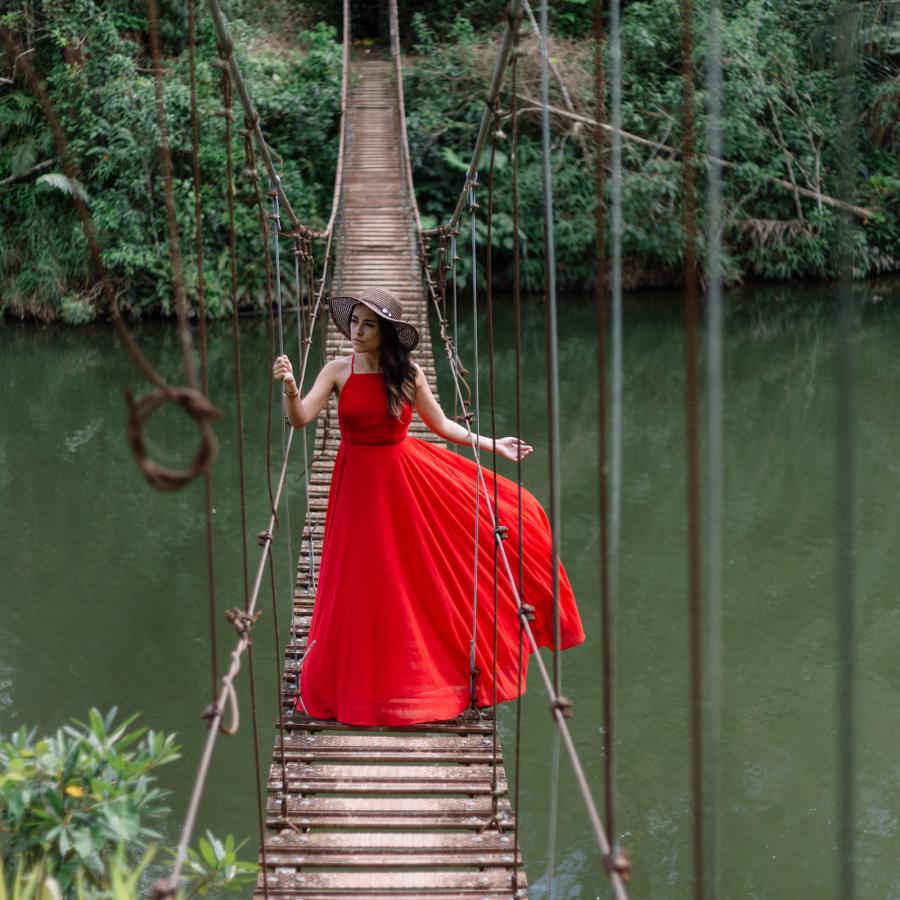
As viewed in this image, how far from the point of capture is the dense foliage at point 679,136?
948 cm

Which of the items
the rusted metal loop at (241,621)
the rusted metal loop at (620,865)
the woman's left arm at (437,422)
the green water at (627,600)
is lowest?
the green water at (627,600)

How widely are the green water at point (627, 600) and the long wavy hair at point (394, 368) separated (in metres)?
1.45

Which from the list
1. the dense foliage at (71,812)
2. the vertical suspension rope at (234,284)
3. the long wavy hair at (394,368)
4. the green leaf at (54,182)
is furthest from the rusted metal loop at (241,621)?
the green leaf at (54,182)

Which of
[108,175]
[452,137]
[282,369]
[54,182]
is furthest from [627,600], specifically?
[452,137]

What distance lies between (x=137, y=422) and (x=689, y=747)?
312 centimetres

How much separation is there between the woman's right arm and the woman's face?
6cm

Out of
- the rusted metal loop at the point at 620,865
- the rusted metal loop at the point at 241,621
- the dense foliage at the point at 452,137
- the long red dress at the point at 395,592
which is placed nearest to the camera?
the rusted metal loop at the point at 620,865

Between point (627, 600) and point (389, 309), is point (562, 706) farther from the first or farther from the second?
point (627, 600)

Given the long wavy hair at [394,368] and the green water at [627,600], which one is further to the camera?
the green water at [627,600]

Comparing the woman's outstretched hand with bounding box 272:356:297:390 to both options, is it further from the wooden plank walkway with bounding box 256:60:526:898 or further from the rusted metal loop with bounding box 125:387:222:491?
the rusted metal loop with bounding box 125:387:222:491

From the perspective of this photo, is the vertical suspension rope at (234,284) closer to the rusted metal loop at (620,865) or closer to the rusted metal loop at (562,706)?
the rusted metal loop at (562,706)

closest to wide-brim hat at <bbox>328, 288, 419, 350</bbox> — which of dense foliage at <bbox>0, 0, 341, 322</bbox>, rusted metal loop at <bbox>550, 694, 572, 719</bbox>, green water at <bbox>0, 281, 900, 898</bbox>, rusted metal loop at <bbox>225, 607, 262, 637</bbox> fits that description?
rusted metal loop at <bbox>225, 607, 262, 637</bbox>

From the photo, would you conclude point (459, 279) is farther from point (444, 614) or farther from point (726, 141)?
point (444, 614)

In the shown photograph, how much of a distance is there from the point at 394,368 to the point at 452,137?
799 centimetres
